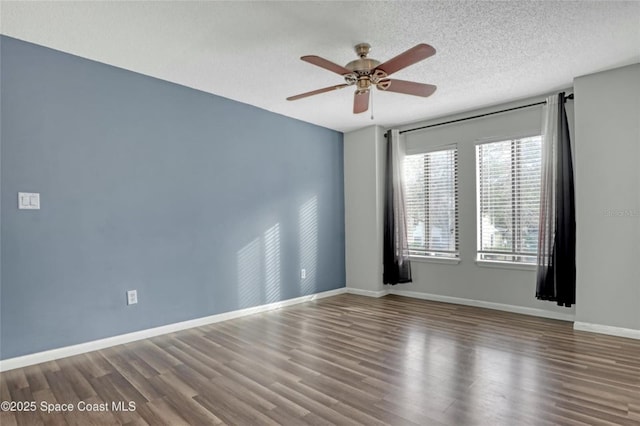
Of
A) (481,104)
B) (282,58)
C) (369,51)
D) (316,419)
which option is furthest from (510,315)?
(282,58)

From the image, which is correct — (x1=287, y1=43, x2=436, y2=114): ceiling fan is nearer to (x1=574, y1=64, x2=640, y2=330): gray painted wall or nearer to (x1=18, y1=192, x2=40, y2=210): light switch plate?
(x1=574, y1=64, x2=640, y2=330): gray painted wall

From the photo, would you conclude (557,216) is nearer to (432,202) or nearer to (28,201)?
(432,202)

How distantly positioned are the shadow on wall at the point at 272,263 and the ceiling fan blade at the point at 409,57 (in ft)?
8.90

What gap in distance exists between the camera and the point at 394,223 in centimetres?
529

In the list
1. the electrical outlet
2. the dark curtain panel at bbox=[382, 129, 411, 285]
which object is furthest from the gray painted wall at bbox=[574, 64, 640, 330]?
the electrical outlet

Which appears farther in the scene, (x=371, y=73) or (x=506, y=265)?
(x=506, y=265)

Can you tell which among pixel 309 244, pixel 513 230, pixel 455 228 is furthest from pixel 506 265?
pixel 309 244

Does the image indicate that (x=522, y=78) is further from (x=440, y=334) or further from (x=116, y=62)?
(x=116, y=62)

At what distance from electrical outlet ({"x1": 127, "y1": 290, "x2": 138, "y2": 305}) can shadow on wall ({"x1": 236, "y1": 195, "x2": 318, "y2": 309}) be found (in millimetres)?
1177

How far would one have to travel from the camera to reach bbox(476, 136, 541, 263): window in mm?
4191

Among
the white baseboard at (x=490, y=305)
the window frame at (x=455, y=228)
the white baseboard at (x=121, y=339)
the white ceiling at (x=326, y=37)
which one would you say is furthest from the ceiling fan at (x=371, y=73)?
the white baseboard at (x=490, y=305)

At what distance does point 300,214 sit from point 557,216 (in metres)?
3.18

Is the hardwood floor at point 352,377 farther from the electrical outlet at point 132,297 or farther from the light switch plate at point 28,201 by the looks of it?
the light switch plate at point 28,201

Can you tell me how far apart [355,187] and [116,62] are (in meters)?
3.61
